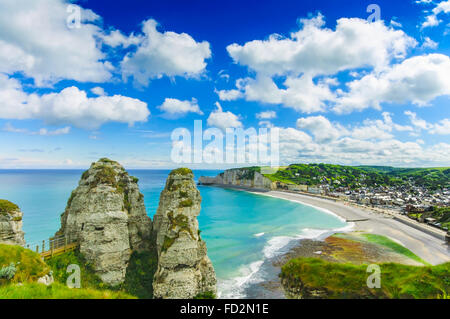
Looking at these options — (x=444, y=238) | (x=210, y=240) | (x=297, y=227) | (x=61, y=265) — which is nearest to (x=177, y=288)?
(x=61, y=265)

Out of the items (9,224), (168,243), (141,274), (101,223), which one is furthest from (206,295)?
(9,224)

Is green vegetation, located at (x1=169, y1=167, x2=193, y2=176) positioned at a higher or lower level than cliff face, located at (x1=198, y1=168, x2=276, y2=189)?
higher

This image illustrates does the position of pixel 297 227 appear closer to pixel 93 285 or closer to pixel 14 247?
pixel 93 285

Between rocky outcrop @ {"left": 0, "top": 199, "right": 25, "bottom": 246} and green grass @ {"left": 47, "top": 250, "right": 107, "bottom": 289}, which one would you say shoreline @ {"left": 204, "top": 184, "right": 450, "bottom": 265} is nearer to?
green grass @ {"left": 47, "top": 250, "right": 107, "bottom": 289}

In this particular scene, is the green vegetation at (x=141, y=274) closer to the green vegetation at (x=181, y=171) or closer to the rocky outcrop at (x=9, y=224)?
the green vegetation at (x=181, y=171)

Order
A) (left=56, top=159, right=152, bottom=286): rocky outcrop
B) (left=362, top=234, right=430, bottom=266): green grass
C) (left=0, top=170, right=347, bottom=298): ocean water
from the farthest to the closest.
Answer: (left=362, top=234, right=430, bottom=266): green grass < (left=0, top=170, right=347, bottom=298): ocean water < (left=56, top=159, right=152, bottom=286): rocky outcrop

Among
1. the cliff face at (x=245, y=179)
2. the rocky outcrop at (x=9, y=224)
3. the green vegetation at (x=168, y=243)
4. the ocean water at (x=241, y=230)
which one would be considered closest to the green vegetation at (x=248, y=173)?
the cliff face at (x=245, y=179)

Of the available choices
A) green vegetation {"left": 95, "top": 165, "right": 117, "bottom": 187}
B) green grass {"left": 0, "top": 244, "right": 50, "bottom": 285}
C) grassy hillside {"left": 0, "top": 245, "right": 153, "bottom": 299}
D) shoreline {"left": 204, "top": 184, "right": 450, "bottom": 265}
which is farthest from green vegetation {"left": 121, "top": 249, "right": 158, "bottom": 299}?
shoreline {"left": 204, "top": 184, "right": 450, "bottom": 265}

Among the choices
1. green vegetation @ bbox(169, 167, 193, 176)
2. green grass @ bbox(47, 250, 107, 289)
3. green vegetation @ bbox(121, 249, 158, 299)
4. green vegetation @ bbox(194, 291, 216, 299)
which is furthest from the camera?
green vegetation @ bbox(169, 167, 193, 176)
